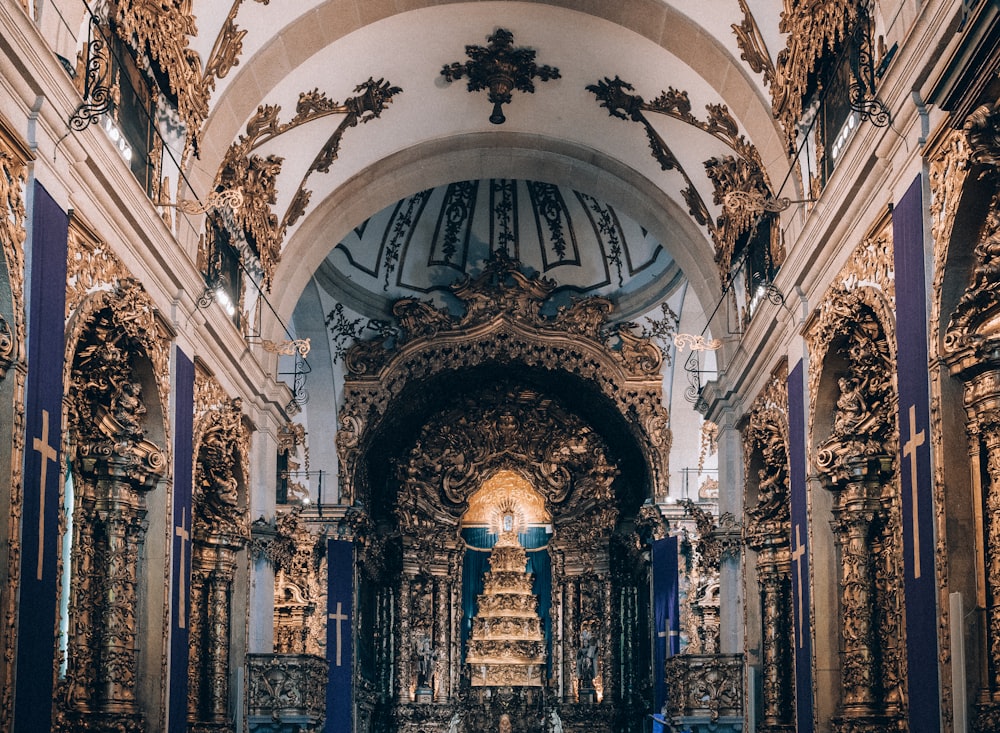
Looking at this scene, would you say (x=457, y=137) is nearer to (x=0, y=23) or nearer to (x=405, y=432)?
(x=405, y=432)

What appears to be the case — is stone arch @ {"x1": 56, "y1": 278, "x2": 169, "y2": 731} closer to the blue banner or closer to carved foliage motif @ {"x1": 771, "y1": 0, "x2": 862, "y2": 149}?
carved foliage motif @ {"x1": 771, "y1": 0, "x2": 862, "y2": 149}

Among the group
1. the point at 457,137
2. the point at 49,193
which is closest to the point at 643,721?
the point at 457,137

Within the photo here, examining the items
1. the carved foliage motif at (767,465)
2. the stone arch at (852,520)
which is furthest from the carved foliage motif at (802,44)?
the carved foliage motif at (767,465)

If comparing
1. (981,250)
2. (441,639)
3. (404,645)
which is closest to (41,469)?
(981,250)

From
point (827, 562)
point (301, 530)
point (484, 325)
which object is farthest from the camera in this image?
point (484, 325)

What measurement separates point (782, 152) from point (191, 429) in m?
7.00

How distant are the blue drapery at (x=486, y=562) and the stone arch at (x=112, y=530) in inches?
534

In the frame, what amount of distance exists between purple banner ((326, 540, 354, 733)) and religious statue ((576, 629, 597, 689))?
15.3 ft

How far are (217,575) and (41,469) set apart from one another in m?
7.27

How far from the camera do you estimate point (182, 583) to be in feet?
48.1

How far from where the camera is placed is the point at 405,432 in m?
25.7

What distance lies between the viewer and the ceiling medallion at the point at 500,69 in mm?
17797

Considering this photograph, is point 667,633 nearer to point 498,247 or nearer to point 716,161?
point 498,247

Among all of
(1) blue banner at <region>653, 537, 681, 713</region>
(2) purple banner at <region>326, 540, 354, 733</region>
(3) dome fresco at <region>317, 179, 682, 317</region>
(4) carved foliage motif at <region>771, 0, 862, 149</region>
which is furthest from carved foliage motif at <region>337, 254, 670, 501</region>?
(4) carved foliage motif at <region>771, 0, 862, 149</region>
